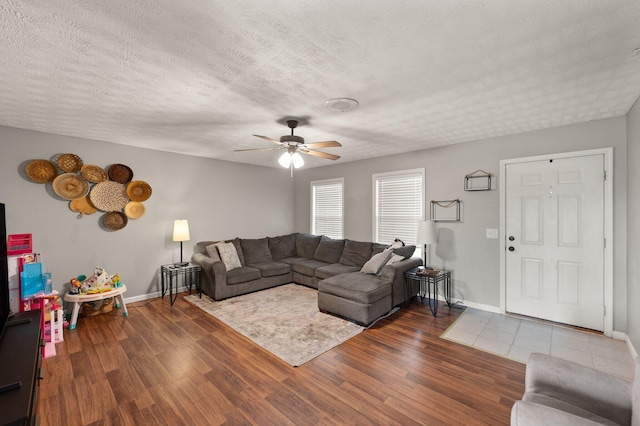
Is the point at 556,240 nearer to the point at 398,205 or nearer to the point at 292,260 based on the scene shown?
the point at 398,205

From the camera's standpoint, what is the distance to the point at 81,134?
3.71 meters

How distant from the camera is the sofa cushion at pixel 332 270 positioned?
15.2 ft

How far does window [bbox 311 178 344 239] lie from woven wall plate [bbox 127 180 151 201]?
3270 millimetres

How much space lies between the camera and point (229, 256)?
15.9ft

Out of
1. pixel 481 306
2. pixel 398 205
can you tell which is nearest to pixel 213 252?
pixel 398 205

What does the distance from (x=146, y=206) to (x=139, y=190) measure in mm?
295

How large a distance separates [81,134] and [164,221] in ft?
5.43

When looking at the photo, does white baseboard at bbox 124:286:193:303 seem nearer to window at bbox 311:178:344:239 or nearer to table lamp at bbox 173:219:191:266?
table lamp at bbox 173:219:191:266

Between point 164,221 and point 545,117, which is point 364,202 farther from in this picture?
point 164,221

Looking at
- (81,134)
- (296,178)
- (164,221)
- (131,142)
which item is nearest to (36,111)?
(81,134)

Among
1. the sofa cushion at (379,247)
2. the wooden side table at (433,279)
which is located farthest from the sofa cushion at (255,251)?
the wooden side table at (433,279)

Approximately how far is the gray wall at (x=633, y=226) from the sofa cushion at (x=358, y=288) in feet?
7.84

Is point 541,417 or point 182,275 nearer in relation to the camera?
point 541,417

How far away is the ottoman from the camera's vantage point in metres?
3.45
